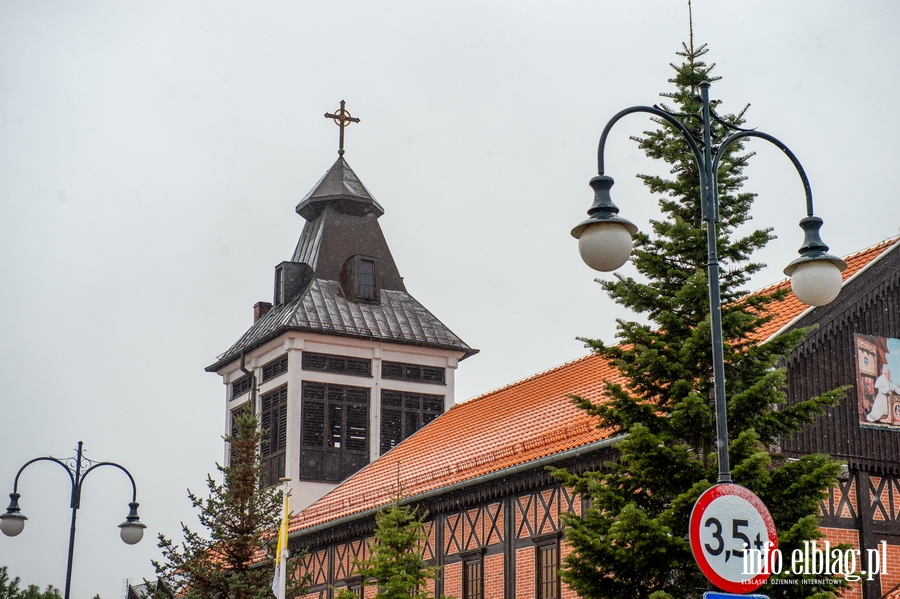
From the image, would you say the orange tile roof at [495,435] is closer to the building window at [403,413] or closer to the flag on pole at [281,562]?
the building window at [403,413]

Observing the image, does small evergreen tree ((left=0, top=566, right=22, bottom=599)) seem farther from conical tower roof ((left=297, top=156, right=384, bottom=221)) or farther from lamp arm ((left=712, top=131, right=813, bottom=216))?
lamp arm ((left=712, top=131, right=813, bottom=216))

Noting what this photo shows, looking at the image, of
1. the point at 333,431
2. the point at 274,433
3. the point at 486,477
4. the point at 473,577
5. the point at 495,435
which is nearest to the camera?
the point at 486,477

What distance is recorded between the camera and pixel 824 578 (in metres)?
16.0

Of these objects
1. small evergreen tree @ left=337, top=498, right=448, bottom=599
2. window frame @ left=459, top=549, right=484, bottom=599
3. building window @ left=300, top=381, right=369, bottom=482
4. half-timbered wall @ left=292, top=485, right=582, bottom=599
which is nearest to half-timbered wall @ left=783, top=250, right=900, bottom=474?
half-timbered wall @ left=292, top=485, right=582, bottom=599

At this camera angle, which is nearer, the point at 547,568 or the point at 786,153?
the point at 786,153

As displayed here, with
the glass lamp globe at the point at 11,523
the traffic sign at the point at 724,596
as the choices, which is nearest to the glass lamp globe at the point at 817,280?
the traffic sign at the point at 724,596

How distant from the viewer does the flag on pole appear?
27938mm

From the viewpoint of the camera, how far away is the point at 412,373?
4328 centimetres

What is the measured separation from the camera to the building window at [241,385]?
43875mm

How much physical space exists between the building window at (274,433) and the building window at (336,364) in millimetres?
1101

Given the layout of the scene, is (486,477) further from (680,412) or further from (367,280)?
(367,280)

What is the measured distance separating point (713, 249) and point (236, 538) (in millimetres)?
19933

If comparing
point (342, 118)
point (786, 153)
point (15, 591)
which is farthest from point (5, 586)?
point (786, 153)

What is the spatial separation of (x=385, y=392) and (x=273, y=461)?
165 inches
